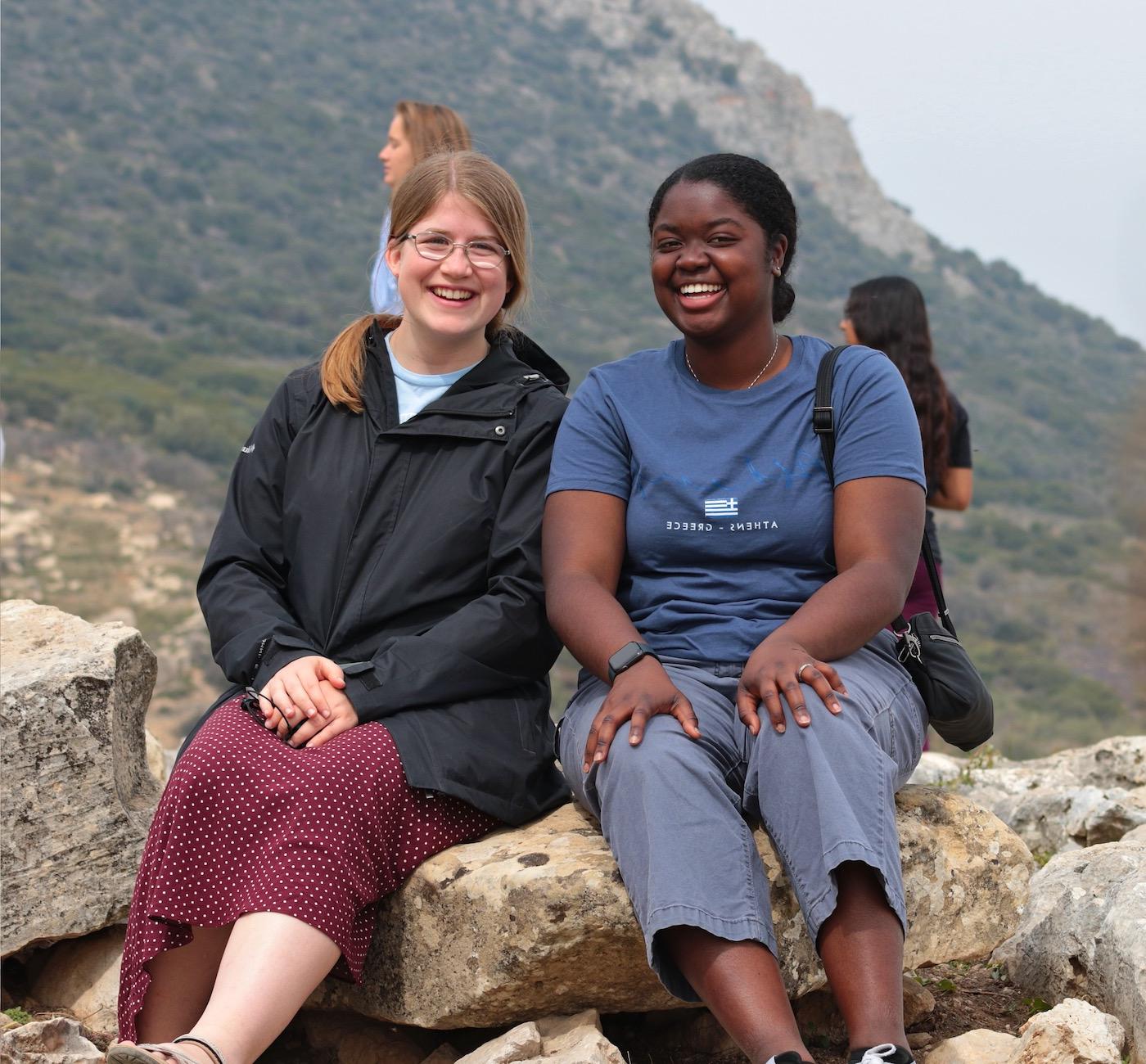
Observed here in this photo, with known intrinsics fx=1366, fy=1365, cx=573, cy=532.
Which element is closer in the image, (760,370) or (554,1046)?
(554,1046)

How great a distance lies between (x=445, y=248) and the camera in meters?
3.38

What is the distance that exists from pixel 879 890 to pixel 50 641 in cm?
241

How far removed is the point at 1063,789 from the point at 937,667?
80.0 inches

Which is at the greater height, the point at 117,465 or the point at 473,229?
the point at 473,229

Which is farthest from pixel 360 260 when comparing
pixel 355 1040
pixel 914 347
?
pixel 355 1040

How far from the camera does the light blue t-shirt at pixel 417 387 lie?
3.40 m

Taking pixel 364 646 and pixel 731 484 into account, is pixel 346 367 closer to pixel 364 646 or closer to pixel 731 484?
pixel 364 646

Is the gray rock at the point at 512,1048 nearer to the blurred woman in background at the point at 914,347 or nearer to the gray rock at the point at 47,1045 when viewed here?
the gray rock at the point at 47,1045

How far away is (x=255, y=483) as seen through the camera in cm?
336

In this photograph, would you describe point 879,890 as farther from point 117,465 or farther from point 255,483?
point 117,465

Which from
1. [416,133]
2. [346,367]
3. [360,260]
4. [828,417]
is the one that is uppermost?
[416,133]

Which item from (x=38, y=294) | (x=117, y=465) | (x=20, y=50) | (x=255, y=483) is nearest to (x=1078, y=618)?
(x=117, y=465)

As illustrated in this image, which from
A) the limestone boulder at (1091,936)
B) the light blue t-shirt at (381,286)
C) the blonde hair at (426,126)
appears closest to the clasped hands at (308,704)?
the limestone boulder at (1091,936)

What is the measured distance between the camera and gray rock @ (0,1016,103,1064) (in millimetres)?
2557
